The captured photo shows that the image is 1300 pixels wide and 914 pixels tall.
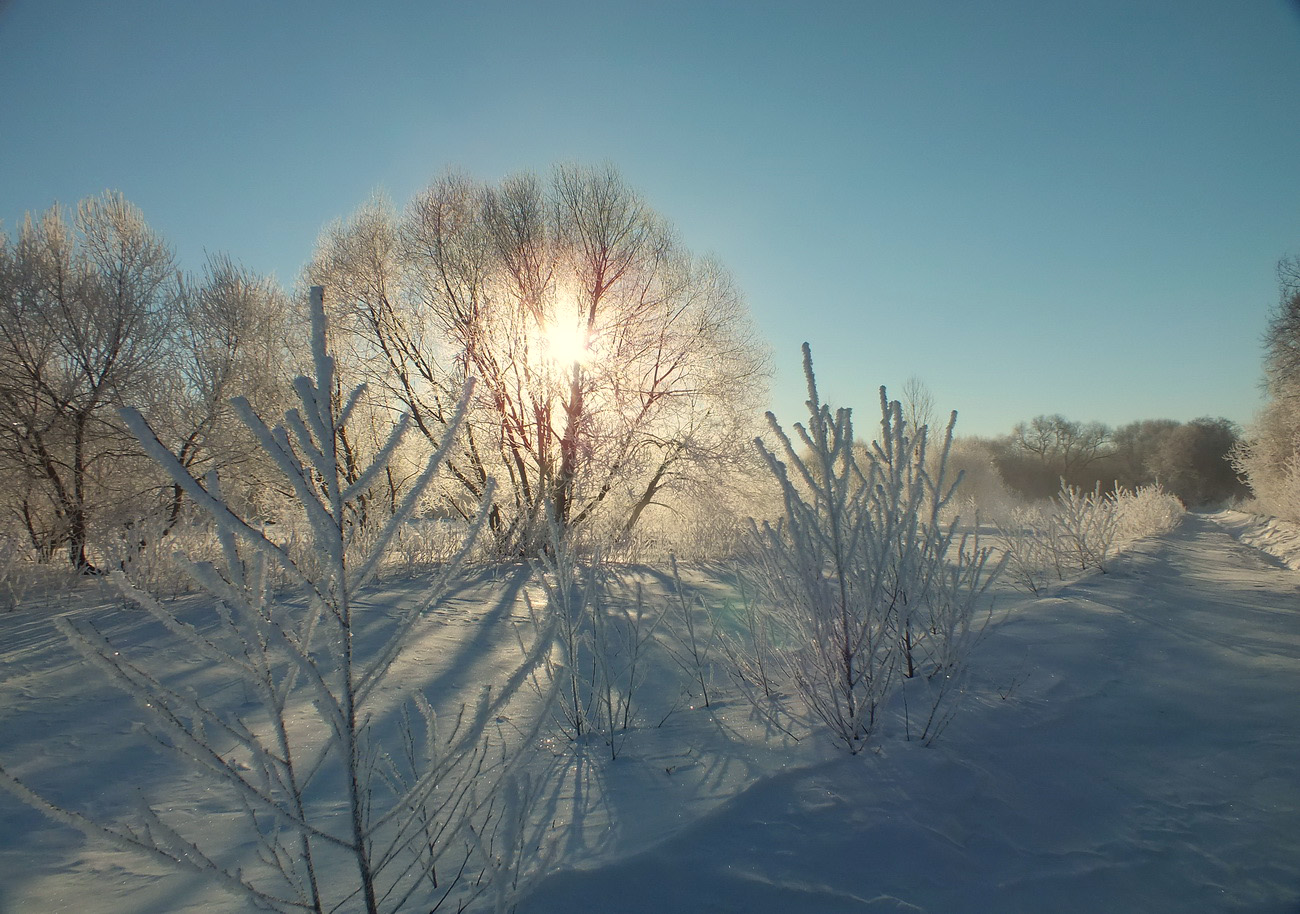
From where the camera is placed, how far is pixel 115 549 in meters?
5.02

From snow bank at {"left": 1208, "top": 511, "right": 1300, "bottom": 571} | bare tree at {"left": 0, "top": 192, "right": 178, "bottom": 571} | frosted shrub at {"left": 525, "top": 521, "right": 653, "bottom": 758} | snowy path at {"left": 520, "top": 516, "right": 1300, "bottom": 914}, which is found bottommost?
snow bank at {"left": 1208, "top": 511, "right": 1300, "bottom": 571}

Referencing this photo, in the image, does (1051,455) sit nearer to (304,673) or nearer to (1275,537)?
(1275,537)

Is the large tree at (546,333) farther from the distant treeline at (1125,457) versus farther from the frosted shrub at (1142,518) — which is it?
the distant treeline at (1125,457)

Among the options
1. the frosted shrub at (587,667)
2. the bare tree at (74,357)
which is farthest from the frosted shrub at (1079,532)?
the bare tree at (74,357)

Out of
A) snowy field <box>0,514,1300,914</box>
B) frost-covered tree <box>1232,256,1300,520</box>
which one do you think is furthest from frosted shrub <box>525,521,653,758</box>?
frost-covered tree <box>1232,256,1300,520</box>

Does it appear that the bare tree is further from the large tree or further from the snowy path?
the snowy path

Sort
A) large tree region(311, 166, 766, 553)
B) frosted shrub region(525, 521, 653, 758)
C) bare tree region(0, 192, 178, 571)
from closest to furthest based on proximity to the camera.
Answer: frosted shrub region(525, 521, 653, 758), bare tree region(0, 192, 178, 571), large tree region(311, 166, 766, 553)

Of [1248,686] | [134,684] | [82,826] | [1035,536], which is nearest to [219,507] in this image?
[134,684]

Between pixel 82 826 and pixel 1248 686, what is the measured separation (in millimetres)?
4165

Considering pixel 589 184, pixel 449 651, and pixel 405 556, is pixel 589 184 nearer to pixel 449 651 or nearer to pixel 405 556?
pixel 405 556

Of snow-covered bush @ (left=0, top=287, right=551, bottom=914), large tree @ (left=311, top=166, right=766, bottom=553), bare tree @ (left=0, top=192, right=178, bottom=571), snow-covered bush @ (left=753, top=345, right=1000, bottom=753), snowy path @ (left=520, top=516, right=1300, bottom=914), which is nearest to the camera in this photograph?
snow-covered bush @ (left=0, top=287, right=551, bottom=914)

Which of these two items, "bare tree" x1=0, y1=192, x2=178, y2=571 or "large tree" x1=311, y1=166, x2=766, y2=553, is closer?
"bare tree" x1=0, y1=192, x2=178, y2=571

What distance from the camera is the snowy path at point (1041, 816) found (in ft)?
5.22

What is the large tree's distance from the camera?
10867mm
